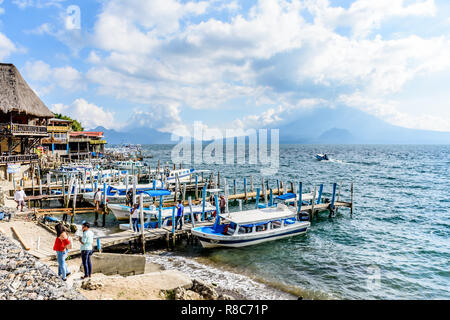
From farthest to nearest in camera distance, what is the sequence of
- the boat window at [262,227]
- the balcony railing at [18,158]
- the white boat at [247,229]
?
1. the balcony railing at [18,158]
2. the boat window at [262,227]
3. the white boat at [247,229]

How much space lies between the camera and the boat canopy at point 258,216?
18816 millimetres

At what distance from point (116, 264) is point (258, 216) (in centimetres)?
997

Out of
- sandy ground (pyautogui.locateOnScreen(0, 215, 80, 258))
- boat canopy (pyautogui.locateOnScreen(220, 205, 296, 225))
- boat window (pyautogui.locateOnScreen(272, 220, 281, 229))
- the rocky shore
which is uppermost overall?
the rocky shore

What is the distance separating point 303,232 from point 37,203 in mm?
25031

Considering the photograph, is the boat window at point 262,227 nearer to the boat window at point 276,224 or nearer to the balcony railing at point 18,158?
the boat window at point 276,224

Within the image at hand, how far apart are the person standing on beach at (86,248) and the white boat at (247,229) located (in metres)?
7.55

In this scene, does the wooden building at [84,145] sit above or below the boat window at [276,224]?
above

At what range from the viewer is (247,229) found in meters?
19.1

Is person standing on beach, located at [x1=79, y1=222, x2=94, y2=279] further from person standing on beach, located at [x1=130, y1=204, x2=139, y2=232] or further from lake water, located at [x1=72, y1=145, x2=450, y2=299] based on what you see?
person standing on beach, located at [x1=130, y1=204, x2=139, y2=232]

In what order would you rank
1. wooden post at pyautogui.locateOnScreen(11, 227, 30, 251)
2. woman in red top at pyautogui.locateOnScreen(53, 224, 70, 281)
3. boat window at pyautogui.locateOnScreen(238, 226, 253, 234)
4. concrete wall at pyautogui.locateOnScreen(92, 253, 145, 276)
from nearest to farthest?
1. woman in red top at pyautogui.locateOnScreen(53, 224, 70, 281)
2. concrete wall at pyautogui.locateOnScreen(92, 253, 145, 276)
3. wooden post at pyautogui.locateOnScreen(11, 227, 30, 251)
4. boat window at pyautogui.locateOnScreen(238, 226, 253, 234)

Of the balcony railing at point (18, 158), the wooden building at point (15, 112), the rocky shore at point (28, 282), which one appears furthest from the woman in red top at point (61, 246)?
the balcony railing at point (18, 158)

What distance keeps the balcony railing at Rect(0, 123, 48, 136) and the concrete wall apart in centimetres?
2878

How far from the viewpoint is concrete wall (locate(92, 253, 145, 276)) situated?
1241 cm

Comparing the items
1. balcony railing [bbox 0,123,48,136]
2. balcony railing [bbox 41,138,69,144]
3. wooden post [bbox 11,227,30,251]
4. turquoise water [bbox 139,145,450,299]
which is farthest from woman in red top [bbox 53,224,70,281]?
balcony railing [bbox 41,138,69,144]
